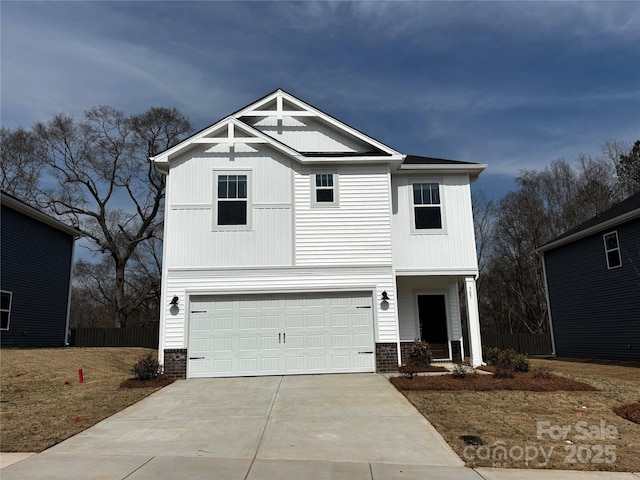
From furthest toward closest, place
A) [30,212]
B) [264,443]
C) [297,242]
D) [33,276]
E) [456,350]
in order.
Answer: [33,276], [30,212], [456,350], [297,242], [264,443]

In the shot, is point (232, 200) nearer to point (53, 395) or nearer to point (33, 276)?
point (53, 395)

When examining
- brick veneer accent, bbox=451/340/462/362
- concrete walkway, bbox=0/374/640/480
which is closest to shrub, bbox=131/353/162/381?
concrete walkway, bbox=0/374/640/480

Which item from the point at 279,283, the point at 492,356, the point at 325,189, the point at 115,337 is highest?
the point at 325,189

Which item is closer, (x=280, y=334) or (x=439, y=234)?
(x=280, y=334)

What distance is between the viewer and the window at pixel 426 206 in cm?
1434

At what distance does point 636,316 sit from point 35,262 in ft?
75.9

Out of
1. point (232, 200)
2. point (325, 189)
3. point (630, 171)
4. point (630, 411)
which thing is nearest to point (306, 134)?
point (325, 189)

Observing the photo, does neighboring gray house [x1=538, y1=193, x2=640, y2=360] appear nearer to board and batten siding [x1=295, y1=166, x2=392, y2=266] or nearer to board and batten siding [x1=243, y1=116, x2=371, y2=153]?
board and batten siding [x1=295, y1=166, x2=392, y2=266]

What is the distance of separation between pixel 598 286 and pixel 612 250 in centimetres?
171

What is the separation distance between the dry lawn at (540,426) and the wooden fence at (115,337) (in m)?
22.1

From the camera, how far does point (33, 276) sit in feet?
62.2

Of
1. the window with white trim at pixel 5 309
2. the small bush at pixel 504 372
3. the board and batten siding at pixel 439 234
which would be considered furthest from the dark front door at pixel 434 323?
the window with white trim at pixel 5 309

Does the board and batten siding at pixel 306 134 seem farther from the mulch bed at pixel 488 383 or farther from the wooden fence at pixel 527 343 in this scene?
the wooden fence at pixel 527 343

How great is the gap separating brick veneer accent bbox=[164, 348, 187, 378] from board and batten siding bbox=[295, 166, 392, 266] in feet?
13.1
